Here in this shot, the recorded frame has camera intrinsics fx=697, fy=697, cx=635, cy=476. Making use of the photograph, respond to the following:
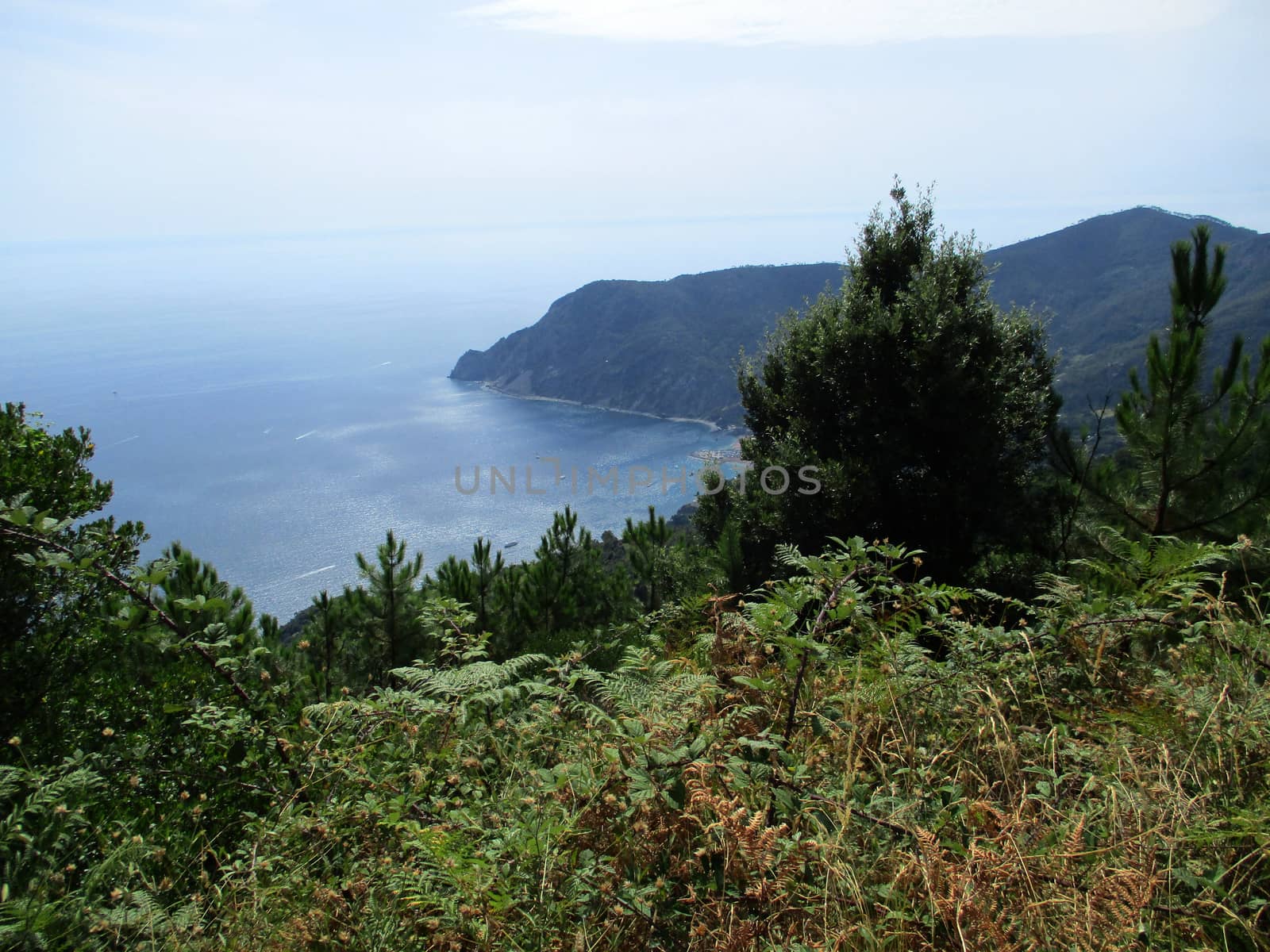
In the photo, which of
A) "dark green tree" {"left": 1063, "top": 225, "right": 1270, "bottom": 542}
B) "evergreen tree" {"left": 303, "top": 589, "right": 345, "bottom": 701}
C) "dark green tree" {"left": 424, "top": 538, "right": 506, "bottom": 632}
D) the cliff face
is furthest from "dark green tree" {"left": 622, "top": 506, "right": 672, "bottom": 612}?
the cliff face

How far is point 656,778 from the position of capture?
1505 millimetres

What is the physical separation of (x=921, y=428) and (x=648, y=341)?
277 feet

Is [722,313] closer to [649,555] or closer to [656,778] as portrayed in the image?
[649,555]

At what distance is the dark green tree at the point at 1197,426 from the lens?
5758 mm

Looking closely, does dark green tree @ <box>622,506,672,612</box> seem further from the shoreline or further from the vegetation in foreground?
the shoreline

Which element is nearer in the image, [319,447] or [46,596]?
[46,596]

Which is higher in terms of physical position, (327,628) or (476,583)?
(476,583)

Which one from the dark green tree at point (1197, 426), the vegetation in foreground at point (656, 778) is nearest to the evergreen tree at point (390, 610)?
the vegetation in foreground at point (656, 778)

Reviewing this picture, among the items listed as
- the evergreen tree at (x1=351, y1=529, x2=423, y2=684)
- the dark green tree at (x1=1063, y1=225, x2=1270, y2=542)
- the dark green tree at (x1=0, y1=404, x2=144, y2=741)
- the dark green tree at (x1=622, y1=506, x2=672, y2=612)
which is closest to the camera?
the dark green tree at (x1=0, y1=404, x2=144, y2=741)

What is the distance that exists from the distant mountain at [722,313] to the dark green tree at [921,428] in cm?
6220

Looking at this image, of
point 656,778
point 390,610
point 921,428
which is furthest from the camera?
point 921,428

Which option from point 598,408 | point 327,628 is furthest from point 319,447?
point 327,628

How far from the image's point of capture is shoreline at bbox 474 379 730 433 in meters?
74.4

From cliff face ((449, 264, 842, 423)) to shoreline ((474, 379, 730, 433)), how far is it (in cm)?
59
